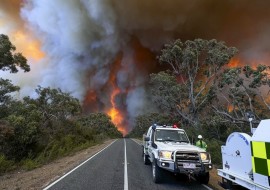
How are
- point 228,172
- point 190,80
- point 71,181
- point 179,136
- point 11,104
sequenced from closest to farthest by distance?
point 228,172, point 71,181, point 179,136, point 11,104, point 190,80

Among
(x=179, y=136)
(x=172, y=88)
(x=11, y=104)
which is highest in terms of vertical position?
(x=172, y=88)

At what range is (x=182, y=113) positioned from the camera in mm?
44250

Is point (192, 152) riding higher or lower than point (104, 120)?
lower

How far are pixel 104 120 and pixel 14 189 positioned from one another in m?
103

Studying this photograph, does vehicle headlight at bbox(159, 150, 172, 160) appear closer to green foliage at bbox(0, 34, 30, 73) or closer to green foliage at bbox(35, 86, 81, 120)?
green foliage at bbox(0, 34, 30, 73)

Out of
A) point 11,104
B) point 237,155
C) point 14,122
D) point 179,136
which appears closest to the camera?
point 237,155

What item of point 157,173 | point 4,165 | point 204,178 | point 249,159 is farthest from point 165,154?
point 4,165

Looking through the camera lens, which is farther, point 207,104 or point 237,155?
point 207,104

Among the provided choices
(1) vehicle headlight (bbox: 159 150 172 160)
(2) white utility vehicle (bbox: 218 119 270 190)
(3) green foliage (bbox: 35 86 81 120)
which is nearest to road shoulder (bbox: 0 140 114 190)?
(1) vehicle headlight (bbox: 159 150 172 160)

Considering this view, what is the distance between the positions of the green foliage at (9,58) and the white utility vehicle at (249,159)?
52.9 ft

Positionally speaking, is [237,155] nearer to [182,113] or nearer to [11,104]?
[11,104]

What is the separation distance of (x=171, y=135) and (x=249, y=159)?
7.23 m

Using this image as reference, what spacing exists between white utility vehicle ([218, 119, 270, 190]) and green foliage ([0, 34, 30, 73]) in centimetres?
1611

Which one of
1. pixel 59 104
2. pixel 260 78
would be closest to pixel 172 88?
pixel 59 104
